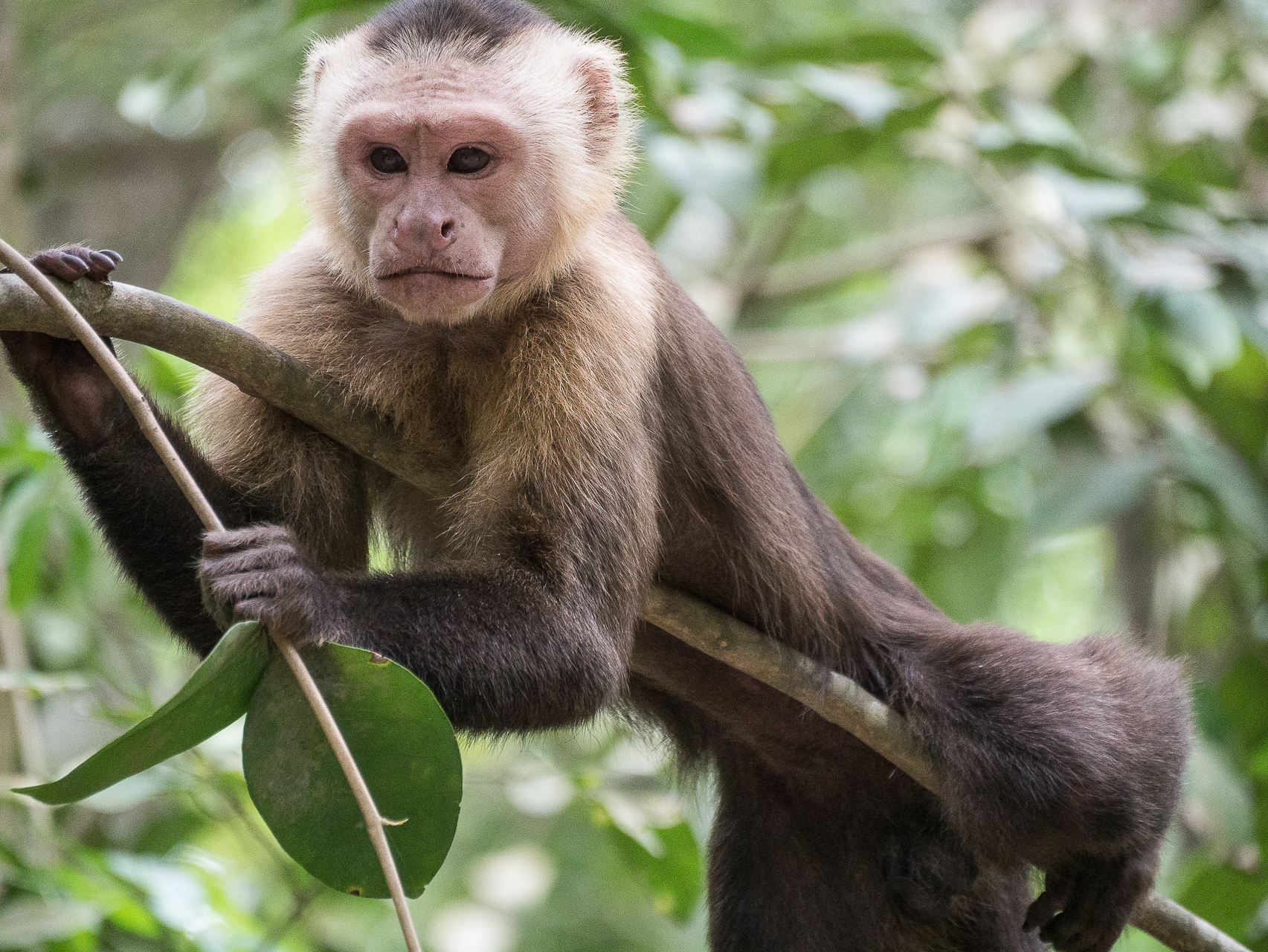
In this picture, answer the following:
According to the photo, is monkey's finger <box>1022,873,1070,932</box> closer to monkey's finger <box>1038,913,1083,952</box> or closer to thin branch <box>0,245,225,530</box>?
monkey's finger <box>1038,913,1083,952</box>

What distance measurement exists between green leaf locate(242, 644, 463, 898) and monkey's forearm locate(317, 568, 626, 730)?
390 millimetres

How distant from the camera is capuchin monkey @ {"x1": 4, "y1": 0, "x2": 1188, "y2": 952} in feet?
10.2

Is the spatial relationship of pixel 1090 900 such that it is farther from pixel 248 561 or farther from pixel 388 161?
pixel 388 161

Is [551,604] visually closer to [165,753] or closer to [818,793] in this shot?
[165,753]

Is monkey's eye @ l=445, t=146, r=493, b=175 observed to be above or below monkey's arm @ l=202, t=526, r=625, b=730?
above

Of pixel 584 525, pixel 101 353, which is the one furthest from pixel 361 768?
pixel 584 525

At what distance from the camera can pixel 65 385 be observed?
3.06 metres

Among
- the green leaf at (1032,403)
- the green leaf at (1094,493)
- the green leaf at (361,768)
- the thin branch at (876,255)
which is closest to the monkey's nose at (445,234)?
the green leaf at (361,768)

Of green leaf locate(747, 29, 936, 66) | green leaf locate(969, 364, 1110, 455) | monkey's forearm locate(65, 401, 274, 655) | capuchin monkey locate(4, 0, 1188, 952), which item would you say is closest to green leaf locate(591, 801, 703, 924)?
capuchin monkey locate(4, 0, 1188, 952)

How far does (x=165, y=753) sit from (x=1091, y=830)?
8.53 feet

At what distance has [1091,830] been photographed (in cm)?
370

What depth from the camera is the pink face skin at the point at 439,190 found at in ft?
10.5

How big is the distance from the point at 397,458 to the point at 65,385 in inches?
30.8

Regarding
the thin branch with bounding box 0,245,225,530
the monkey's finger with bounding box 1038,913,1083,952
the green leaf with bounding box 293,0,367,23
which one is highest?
the thin branch with bounding box 0,245,225,530
